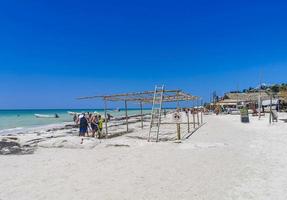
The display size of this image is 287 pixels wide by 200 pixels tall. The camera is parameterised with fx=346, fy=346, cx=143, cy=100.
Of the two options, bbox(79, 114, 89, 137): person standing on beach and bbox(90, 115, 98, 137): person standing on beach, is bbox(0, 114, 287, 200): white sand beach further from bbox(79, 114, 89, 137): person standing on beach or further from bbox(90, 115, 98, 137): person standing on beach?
bbox(90, 115, 98, 137): person standing on beach

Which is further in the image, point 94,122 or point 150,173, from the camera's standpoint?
point 94,122

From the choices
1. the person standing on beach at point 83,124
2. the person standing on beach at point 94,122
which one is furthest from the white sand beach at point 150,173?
the person standing on beach at point 94,122

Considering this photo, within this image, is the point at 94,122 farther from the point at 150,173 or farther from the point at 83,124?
the point at 150,173

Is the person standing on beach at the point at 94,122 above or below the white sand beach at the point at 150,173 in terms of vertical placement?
above

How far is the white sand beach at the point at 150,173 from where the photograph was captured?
586 cm

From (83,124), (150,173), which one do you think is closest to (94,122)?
(83,124)

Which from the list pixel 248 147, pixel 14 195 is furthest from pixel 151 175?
pixel 248 147

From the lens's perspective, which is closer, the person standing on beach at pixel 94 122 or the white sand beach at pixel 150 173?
the white sand beach at pixel 150 173

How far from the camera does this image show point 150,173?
7.56 metres

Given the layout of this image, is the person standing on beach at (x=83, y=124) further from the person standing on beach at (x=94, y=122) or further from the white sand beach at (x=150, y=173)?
the white sand beach at (x=150, y=173)

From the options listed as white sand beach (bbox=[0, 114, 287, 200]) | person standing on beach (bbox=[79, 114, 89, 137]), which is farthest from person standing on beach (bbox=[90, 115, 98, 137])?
white sand beach (bbox=[0, 114, 287, 200])

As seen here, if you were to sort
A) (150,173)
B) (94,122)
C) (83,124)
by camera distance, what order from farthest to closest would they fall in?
(83,124), (94,122), (150,173)

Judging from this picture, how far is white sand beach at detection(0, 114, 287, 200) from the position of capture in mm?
5863

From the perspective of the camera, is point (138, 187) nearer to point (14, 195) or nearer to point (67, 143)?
point (14, 195)
